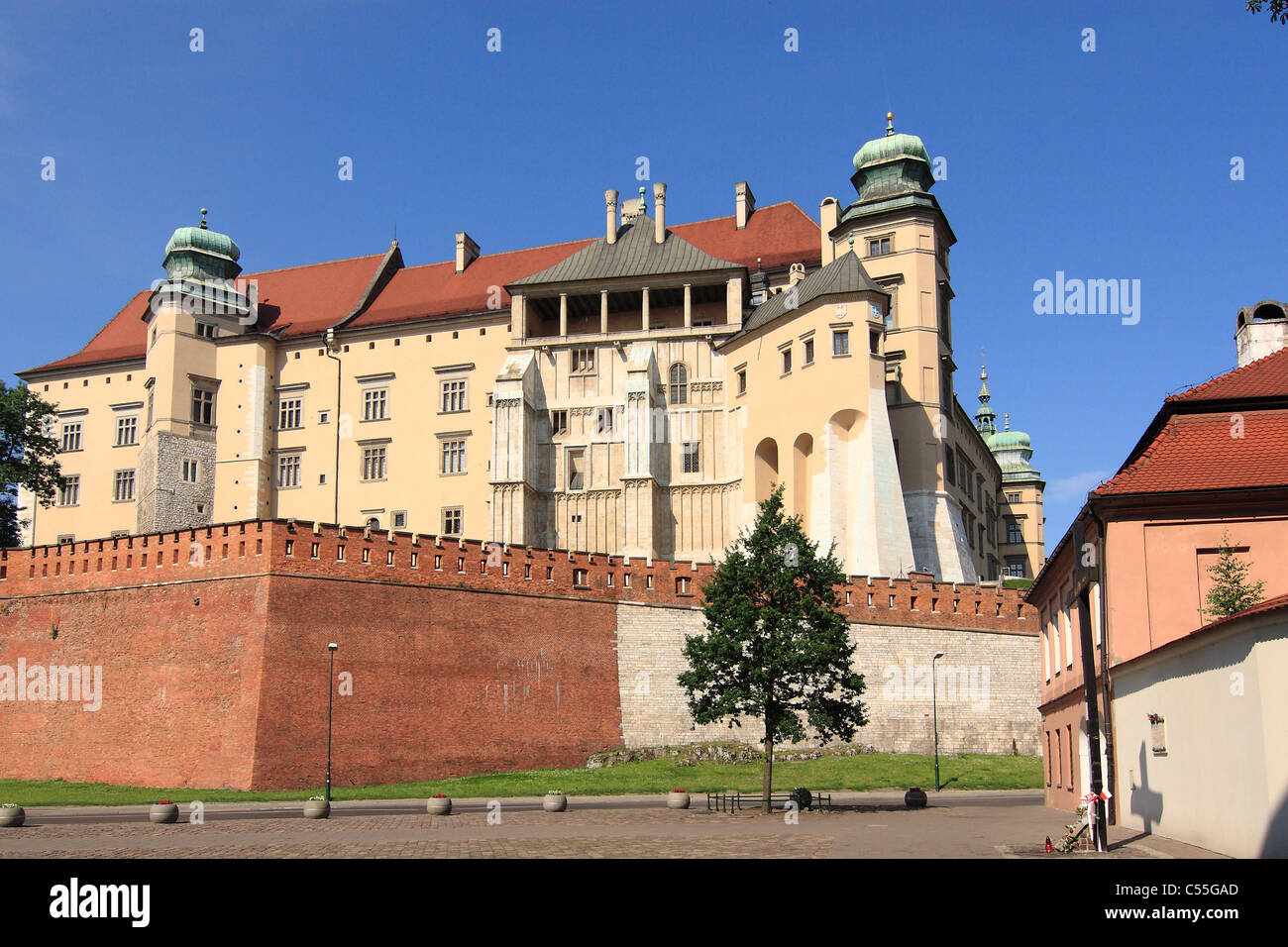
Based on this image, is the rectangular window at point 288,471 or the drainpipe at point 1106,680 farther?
the rectangular window at point 288,471

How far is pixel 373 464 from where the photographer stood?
71938mm

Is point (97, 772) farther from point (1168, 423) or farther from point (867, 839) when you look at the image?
point (1168, 423)

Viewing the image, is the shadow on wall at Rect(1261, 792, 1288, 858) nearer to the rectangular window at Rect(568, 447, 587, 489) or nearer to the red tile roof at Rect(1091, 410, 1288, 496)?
the red tile roof at Rect(1091, 410, 1288, 496)

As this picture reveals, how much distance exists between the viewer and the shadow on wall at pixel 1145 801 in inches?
888

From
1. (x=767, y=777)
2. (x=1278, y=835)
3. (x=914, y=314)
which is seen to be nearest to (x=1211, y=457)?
(x=1278, y=835)

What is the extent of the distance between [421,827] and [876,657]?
26605mm

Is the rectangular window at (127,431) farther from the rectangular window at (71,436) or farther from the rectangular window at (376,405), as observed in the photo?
the rectangular window at (376,405)

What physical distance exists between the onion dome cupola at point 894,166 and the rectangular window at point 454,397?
23383mm

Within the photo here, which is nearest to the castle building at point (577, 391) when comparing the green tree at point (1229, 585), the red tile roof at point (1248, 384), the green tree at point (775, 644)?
the green tree at point (775, 644)

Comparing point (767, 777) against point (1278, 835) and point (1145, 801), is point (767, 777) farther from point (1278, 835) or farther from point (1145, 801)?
point (1278, 835)

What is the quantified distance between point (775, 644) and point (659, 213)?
38.7 meters

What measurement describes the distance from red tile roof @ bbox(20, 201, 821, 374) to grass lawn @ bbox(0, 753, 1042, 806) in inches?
1212

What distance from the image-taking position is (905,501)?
199ft
